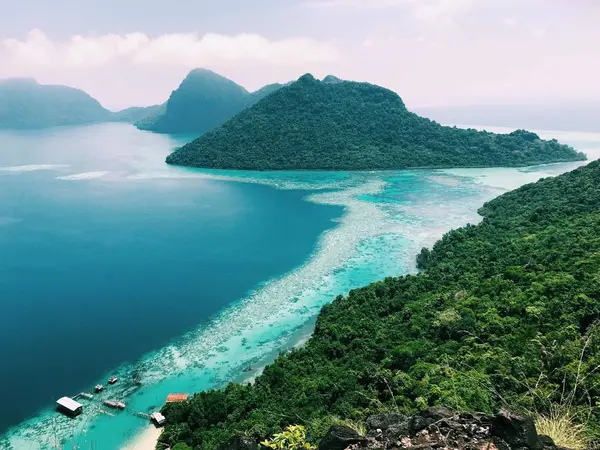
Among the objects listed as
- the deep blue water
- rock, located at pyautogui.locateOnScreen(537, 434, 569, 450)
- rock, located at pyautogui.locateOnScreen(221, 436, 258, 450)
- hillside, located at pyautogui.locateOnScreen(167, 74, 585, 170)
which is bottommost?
the deep blue water

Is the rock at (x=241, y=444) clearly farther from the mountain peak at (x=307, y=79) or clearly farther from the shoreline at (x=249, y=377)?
the mountain peak at (x=307, y=79)

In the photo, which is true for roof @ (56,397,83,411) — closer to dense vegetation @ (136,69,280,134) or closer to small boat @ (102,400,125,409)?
small boat @ (102,400,125,409)

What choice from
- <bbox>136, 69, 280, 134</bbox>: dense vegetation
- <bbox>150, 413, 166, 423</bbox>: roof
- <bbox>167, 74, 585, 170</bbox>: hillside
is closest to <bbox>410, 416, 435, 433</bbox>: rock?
<bbox>150, 413, 166, 423</bbox>: roof

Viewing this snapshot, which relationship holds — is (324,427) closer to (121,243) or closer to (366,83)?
(121,243)

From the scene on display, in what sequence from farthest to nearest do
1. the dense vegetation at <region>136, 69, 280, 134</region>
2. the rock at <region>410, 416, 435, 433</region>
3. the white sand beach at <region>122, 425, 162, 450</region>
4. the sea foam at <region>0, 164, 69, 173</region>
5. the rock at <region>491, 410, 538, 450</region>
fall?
the dense vegetation at <region>136, 69, 280, 134</region>
the sea foam at <region>0, 164, 69, 173</region>
the white sand beach at <region>122, 425, 162, 450</region>
the rock at <region>410, 416, 435, 433</region>
the rock at <region>491, 410, 538, 450</region>

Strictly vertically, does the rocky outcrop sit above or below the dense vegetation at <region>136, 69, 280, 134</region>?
below

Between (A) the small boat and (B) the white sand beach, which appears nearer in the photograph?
(B) the white sand beach

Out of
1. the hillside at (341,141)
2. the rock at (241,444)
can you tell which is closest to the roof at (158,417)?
the rock at (241,444)
